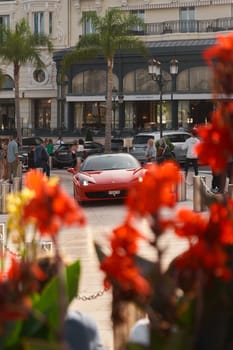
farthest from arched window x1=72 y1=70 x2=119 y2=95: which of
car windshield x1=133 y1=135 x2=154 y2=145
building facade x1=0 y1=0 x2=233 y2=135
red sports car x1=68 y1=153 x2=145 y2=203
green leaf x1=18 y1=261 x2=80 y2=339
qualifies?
green leaf x1=18 y1=261 x2=80 y2=339

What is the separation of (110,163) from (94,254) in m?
Result: 15.9

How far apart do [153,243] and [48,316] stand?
0.52m

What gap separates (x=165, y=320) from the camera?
2.27m

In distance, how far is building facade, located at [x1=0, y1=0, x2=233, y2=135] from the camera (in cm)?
4922

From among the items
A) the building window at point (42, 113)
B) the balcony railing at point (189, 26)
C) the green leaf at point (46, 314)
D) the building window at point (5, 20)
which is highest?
the building window at point (5, 20)

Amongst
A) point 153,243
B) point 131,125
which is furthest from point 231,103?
point 131,125

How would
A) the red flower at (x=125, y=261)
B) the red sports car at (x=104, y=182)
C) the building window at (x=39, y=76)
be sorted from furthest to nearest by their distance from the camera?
the building window at (x=39, y=76), the red sports car at (x=104, y=182), the red flower at (x=125, y=261)

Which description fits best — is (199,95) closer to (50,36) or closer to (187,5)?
(187,5)

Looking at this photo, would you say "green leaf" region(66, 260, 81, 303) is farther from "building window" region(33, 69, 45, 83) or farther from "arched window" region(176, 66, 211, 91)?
"building window" region(33, 69, 45, 83)

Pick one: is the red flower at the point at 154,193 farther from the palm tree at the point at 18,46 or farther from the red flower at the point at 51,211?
the palm tree at the point at 18,46

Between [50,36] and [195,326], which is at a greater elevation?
[50,36]

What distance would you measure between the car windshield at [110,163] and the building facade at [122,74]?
1089 inches

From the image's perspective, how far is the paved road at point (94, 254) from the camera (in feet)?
9.85

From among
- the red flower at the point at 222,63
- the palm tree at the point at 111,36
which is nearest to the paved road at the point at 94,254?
the red flower at the point at 222,63
